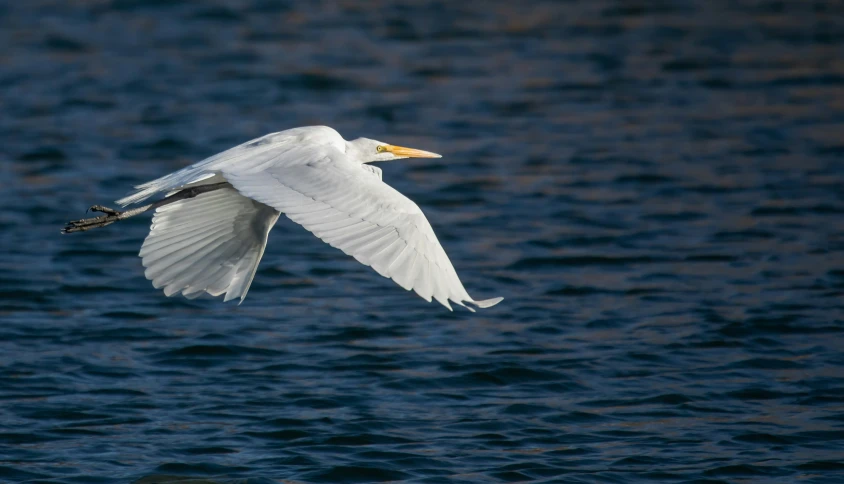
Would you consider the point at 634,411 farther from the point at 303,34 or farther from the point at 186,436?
the point at 303,34

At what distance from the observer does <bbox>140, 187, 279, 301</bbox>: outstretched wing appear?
6484 millimetres

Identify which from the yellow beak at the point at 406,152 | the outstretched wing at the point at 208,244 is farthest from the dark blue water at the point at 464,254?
the yellow beak at the point at 406,152

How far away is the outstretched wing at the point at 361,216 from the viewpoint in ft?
16.9

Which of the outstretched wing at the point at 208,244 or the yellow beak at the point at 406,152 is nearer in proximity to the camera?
the outstretched wing at the point at 208,244

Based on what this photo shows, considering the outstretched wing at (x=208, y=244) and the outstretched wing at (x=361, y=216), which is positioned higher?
the outstretched wing at (x=361, y=216)

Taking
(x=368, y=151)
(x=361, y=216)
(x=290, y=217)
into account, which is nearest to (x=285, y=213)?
(x=290, y=217)

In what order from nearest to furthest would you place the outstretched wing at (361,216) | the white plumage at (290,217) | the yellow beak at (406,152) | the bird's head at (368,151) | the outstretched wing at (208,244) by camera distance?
the outstretched wing at (361,216)
the white plumage at (290,217)
the outstretched wing at (208,244)
the bird's head at (368,151)
the yellow beak at (406,152)

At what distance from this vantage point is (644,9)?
15602 mm

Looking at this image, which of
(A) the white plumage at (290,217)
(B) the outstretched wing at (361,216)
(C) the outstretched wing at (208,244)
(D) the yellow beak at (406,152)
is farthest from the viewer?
(D) the yellow beak at (406,152)

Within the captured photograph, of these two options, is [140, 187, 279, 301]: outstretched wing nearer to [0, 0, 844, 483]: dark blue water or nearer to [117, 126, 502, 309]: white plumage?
[117, 126, 502, 309]: white plumage

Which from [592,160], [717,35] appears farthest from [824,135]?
[717,35]

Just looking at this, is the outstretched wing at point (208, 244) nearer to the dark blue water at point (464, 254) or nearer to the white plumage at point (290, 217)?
the white plumage at point (290, 217)

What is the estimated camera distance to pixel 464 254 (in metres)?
9.55

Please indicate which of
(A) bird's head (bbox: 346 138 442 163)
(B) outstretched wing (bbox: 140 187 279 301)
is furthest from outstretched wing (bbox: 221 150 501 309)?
(A) bird's head (bbox: 346 138 442 163)
